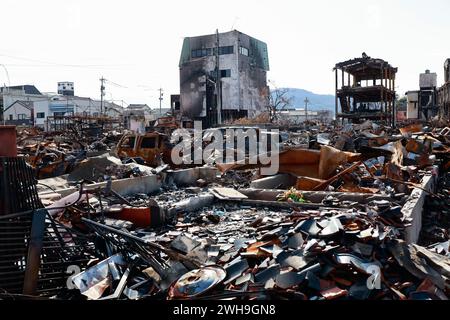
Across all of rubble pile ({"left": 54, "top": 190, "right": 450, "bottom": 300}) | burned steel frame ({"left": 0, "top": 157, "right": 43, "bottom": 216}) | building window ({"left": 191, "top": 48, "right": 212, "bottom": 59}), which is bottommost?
rubble pile ({"left": 54, "top": 190, "right": 450, "bottom": 300})

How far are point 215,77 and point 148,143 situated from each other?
2844 cm

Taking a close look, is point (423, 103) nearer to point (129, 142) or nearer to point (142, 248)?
point (129, 142)

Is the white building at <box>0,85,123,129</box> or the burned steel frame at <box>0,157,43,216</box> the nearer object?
the burned steel frame at <box>0,157,43,216</box>

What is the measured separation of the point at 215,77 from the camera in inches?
1656

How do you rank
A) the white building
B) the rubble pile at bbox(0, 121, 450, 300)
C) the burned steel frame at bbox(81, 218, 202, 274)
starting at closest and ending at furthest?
the rubble pile at bbox(0, 121, 450, 300), the burned steel frame at bbox(81, 218, 202, 274), the white building

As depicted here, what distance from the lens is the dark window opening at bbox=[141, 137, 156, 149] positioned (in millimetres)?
14611

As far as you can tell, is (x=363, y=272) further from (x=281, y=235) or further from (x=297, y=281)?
(x=281, y=235)

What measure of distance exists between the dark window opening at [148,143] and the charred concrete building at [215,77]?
2690cm

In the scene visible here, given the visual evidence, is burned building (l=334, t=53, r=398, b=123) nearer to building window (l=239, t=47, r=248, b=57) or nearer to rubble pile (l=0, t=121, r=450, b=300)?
rubble pile (l=0, t=121, r=450, b=300)

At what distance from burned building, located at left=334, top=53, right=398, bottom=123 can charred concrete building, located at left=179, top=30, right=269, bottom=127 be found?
17.9 meters

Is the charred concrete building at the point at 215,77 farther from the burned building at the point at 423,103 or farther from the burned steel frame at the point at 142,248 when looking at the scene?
the burned steel frame at the point at 142,248

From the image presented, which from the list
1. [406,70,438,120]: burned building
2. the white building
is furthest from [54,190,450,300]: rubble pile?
the white building

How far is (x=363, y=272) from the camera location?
13.2ft

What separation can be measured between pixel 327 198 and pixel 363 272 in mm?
3859
